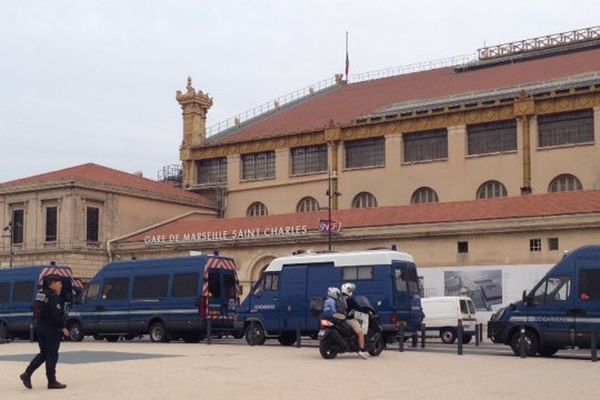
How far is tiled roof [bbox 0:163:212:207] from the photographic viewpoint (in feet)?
200

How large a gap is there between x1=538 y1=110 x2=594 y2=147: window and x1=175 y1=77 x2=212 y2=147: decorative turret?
2775cm

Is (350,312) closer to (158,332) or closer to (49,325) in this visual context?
(49,325)

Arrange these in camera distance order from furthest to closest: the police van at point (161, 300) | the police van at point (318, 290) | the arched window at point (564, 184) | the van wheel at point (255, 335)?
the arched window at point (564, 184) < the police van at point (161, 300) < the van wheel at point (255, 335) < the police van at point (318, 290)

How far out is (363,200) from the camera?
205 feet

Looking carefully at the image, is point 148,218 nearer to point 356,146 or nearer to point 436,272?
point 356,146

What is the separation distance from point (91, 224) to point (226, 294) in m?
29.7

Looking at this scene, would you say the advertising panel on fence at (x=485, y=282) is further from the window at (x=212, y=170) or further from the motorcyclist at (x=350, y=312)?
the window at (x=212, y=170)

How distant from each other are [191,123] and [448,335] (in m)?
42.5

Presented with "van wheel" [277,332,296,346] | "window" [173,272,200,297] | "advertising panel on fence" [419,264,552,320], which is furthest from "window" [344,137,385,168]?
"van wheel" [277,332,296,346]

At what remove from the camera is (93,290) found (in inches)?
1383

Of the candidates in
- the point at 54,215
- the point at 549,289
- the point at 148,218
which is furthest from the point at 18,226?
the point at 549,289

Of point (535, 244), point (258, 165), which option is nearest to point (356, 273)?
point (535, 244)

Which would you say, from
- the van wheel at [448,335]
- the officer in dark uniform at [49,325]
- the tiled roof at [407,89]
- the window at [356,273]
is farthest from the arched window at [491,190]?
the officer in dark uniform at [49,325]

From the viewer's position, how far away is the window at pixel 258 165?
6756 centimetres
